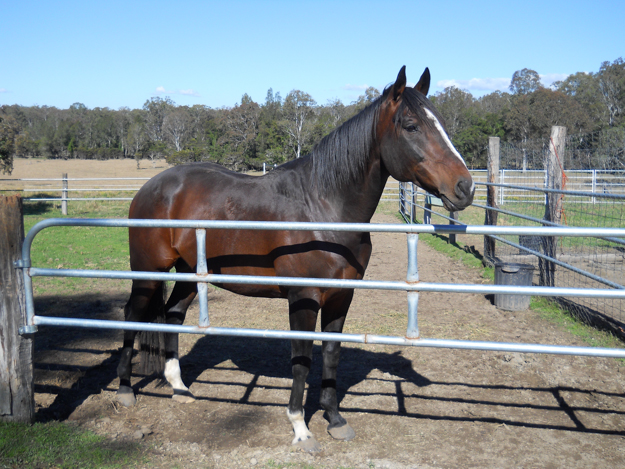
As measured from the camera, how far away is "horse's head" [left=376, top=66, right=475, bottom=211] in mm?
2291

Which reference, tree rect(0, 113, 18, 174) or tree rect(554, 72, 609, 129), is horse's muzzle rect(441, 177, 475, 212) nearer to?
tree rect(0, 113, 18, 174)

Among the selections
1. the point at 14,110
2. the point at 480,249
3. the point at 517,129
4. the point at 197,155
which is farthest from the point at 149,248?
the point at 14,110

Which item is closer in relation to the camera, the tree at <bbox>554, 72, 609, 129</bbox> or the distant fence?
the distant fence

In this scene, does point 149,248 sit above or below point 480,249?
above

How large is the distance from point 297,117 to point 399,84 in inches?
1375

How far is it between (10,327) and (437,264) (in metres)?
7.00

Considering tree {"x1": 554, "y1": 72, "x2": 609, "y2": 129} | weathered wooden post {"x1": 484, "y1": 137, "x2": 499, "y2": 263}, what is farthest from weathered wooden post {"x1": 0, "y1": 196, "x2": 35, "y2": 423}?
tree {"x1": 554, "y1": 72, "x2": 609, "y2": 129}

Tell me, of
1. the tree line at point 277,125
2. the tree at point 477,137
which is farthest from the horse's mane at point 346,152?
the tree at point 477,137

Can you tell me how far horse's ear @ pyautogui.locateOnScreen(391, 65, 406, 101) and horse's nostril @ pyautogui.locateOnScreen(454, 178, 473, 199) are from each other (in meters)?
0.64

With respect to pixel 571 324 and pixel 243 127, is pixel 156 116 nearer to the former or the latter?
pixel 243 127

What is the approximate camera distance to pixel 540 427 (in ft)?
9.77

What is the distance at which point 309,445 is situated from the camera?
8.95 feet

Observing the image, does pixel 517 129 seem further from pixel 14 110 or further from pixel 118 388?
pixel 14 110

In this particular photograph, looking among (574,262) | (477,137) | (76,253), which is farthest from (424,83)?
(477,137)
